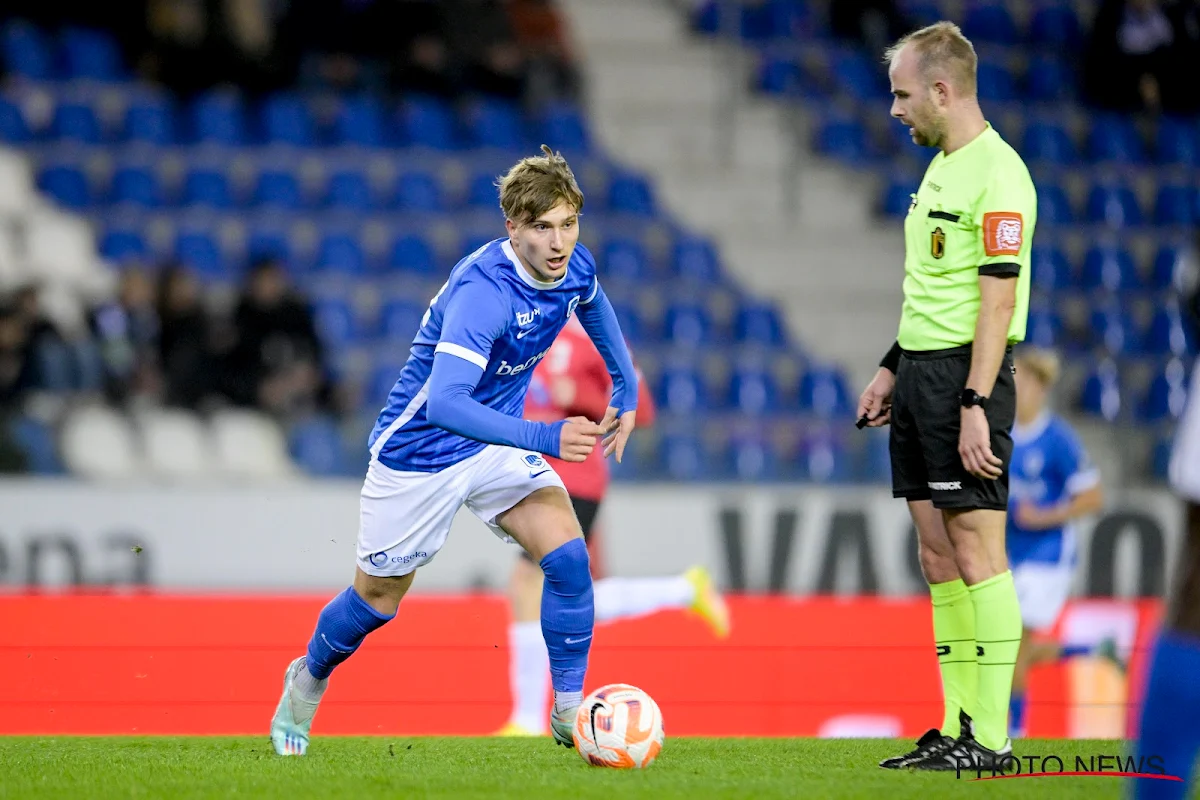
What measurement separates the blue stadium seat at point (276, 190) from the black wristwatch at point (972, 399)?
787cm

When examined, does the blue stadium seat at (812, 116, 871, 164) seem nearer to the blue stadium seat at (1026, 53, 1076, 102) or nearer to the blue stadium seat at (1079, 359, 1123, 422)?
the blue stadium seat at (1026, 53, 1076, 102)

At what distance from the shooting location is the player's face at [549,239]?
4504 mm

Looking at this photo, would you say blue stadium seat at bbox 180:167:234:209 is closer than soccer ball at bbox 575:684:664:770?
No

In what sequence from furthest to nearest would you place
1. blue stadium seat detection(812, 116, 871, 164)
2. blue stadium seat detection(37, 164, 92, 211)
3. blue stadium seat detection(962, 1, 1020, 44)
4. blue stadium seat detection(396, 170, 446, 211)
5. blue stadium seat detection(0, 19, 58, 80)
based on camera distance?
blue stadium seat detection(962, 1, 1020, 44)
blue stadium seat detection(812, 116, 871, 164)
blue stadium seat detection(396, 170, 446, 211)
blue stadium seat detection(0, 19, 58, 80)
blue stadium seat detection(37, 164, 92, 211)

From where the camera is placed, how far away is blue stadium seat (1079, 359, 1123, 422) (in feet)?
35.6

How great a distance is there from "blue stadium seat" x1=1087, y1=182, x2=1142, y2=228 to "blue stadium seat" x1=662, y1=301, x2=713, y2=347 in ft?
11.2

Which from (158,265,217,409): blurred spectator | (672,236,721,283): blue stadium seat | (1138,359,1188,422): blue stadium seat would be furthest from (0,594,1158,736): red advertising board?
(672,236,721,283): blue stadium seat

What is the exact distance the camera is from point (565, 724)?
480cm

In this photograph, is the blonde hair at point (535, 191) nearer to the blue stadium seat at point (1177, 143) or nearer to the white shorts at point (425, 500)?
the white shorts at point (425, 500)

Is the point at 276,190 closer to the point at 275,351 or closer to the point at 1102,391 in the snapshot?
the point at 275,351

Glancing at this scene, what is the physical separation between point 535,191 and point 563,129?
815cm

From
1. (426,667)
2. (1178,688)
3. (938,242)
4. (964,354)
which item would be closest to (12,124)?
(426,667)

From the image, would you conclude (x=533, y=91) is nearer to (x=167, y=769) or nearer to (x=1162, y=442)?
(x=1162, y=442)

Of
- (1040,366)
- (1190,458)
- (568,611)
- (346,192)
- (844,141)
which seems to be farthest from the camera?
(844,141)
